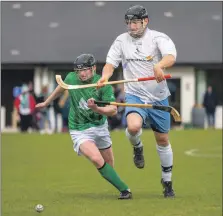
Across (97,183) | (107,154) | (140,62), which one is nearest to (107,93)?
(140,62)

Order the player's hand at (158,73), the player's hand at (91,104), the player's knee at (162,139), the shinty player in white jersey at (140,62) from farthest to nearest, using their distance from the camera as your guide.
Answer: the player's knee at (162,139) → the shinty player in white jersey at (140,62) → the player's hand at (91,104) → the player's hand at (158,73)

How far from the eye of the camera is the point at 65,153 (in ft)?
86.5

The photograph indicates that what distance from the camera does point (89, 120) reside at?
1379 centimetres

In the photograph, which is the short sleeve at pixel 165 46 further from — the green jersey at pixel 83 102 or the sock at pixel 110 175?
the sock at pixel 110 175

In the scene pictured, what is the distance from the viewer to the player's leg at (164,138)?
45.1 ft

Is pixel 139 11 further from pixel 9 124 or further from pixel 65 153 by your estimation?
pixel 9 124

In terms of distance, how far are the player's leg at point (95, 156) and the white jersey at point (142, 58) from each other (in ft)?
3.15

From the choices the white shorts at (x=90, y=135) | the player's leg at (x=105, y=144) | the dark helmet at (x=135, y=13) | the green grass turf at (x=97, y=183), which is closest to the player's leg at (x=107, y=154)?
the player's leg at (x=105, y=144)

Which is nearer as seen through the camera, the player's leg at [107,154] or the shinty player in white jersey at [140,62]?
the shinty player in white jersey at [140,62]

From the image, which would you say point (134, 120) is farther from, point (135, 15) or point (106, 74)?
point (135, 15)

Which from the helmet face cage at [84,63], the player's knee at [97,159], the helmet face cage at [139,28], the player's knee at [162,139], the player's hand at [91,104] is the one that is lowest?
the player's knee at [97,159]

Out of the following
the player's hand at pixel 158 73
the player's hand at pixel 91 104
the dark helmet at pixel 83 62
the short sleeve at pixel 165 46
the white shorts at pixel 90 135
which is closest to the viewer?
the player's hand at pixel 158 73

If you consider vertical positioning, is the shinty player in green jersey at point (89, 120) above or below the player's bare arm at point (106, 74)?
below

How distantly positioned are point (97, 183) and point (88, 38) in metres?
32.0
